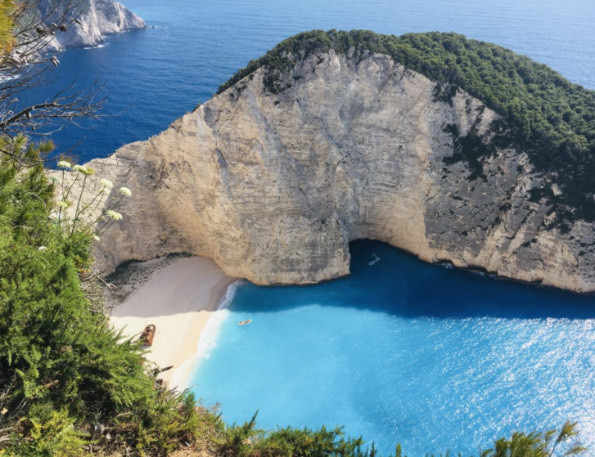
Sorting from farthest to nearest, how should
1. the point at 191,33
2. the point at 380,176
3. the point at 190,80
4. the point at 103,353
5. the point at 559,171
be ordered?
1. the point at 191,33
2. the point at 190,80
3. the point at 380,176
4. the point at 559,171
5. the point at 103,353

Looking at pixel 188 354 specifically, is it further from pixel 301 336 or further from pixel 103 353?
pixel 103 353

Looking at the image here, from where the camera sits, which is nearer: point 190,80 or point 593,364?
point 593,364

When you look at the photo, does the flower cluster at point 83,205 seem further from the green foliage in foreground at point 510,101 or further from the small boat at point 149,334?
the green foliage in foreground at point 510,101

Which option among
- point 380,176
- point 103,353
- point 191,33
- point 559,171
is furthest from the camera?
point 191,33

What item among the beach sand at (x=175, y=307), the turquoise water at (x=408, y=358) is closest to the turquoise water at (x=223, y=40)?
the beach sand at (x=175, y=307)

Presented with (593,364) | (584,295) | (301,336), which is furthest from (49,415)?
(584,295)

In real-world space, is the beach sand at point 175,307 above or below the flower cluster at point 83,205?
below

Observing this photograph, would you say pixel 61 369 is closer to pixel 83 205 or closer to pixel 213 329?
pixel 83 205
